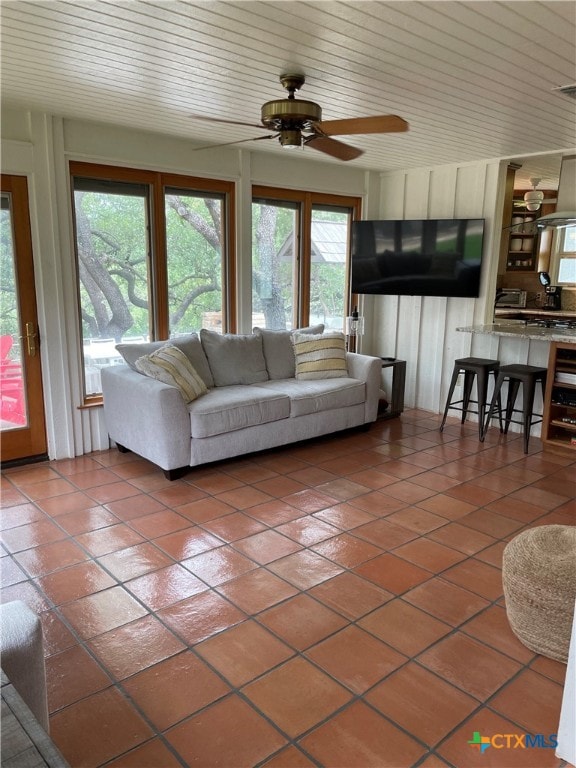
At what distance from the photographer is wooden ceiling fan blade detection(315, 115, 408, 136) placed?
2699 mm

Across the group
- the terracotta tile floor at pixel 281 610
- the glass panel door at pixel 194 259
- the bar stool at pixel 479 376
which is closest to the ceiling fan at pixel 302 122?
the glass panel door at pixel 194 259

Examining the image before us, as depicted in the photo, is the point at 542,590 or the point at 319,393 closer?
the point at 542,590

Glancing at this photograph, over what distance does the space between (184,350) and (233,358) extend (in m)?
0.45

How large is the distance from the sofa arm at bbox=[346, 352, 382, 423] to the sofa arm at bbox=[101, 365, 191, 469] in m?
1.83

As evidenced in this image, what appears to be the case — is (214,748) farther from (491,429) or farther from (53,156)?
(491,429)

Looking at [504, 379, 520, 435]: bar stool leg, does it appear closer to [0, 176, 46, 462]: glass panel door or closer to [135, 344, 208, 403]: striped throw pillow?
[135, 344, 208, 403]: striped throw pillow

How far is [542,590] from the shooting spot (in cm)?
212

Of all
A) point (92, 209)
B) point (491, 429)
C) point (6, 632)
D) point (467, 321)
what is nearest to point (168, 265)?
point (92, 209)

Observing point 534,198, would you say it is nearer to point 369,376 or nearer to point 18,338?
point 369,376

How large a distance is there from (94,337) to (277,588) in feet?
9.07

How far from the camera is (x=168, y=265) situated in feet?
15.7

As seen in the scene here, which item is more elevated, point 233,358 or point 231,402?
point 233,358

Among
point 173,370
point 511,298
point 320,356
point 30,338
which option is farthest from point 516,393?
point 30,338

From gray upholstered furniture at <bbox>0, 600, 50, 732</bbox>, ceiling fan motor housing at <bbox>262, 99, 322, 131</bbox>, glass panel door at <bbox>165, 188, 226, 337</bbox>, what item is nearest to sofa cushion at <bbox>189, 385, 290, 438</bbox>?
glass panel door at <bbox>165, 188, 226, 337</bbox>
